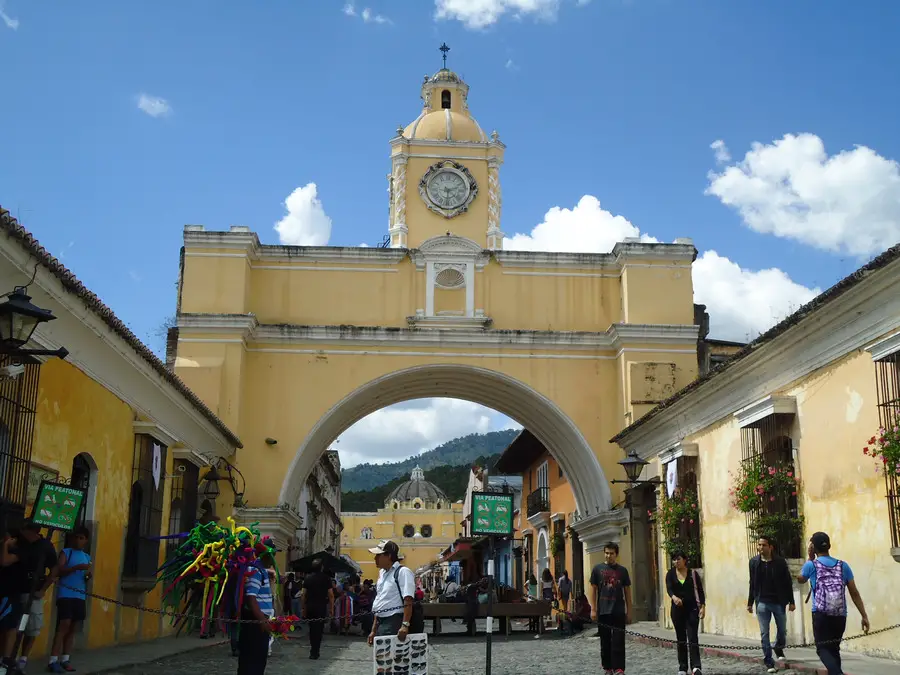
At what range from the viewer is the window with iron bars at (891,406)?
946 centimetres

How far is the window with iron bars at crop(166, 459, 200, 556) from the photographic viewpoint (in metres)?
16.9

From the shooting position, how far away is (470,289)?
2180 centimetres

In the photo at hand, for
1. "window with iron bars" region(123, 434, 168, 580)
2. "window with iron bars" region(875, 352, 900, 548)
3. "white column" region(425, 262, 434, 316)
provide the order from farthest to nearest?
"white column" region(425, 262, 434, 316) < "window with iron bars" region(123, 434, 168, 580) < "window with iron bars" region(875, 352, 900, 548)

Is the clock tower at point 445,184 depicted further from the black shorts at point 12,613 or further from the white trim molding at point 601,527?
the black shorts at point 12,613

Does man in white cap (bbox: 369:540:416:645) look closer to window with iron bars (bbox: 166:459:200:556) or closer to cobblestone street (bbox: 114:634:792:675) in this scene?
cobblestone street (bbox: 114:634:792:675)

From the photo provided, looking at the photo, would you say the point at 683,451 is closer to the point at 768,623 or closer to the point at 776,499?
the point at 776,499

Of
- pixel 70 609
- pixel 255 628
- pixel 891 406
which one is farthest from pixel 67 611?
pixel 891 406

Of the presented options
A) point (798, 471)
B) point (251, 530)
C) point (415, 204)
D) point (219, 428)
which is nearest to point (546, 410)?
point (415, 204)

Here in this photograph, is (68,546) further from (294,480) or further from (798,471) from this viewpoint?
(294,480)

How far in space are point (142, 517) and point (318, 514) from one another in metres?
29.6

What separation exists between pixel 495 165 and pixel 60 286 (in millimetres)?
14055

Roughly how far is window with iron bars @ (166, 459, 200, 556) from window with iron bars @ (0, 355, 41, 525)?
23.2 feet

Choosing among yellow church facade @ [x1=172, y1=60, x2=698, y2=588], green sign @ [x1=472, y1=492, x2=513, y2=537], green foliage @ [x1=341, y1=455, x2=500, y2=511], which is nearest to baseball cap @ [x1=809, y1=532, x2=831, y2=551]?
green sign @ [x1=472, y1=492, x2=513, y2=537]

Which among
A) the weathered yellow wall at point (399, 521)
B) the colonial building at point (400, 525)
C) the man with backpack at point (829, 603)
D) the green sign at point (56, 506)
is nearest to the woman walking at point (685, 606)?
the man with backpack at point (829, 603)
